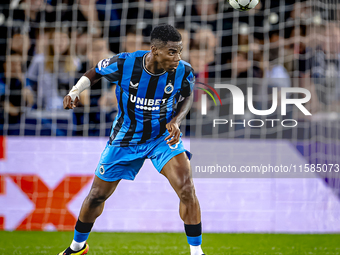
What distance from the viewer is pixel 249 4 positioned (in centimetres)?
399

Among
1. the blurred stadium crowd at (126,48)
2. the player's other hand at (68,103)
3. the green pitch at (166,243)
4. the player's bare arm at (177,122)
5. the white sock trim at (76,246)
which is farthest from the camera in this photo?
the blurred stadium crowd at (126,48)

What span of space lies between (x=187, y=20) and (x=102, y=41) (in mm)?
1242

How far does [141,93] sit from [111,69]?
1.02 ft

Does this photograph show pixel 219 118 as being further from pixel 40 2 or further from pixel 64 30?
pixel 40 2

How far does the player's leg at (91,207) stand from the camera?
3.35 meters

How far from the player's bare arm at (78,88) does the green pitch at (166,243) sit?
67.4 inches

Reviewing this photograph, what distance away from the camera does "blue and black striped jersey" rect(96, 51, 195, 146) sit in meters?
3.31

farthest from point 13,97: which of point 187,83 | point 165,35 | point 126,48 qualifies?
point 165,35

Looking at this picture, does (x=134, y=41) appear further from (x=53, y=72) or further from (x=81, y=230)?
(x=81, y=230)

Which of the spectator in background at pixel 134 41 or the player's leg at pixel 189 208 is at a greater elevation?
the spectator in background at pixel 134 41

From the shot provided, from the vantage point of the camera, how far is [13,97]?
5.51m

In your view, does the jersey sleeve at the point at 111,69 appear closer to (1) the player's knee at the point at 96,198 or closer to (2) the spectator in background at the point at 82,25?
(1) the player's knee at the point at 96,198

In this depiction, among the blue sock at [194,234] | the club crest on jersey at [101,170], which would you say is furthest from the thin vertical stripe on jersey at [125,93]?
the blue sock at [194,234]

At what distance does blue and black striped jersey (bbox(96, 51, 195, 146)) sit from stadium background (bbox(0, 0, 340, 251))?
6.28 feet
